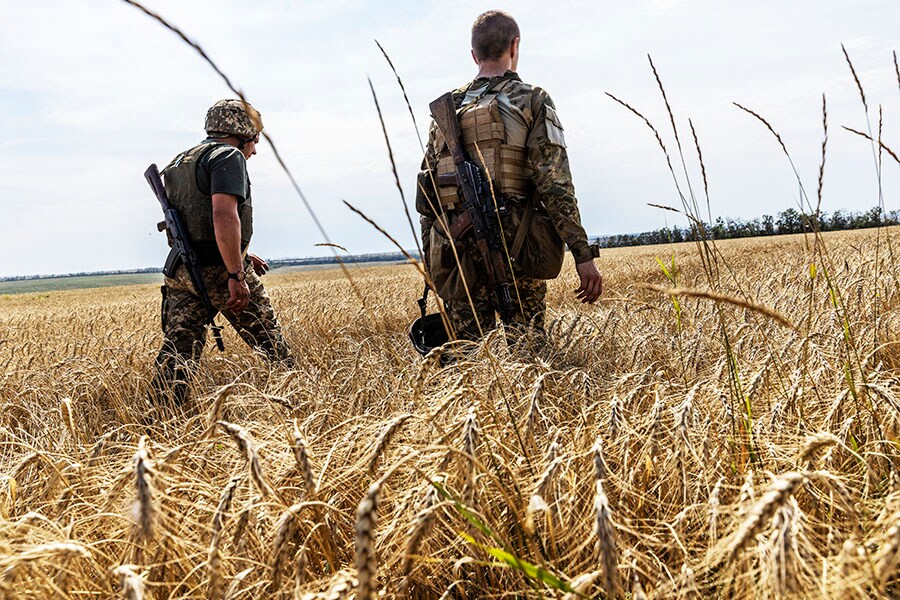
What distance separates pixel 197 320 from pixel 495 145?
2389mm

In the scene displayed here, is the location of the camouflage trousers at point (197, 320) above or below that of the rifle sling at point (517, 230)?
below

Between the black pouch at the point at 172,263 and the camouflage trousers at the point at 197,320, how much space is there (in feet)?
0.10

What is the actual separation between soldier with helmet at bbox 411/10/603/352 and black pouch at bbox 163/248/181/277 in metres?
1.74

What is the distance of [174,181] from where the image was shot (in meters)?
3.89

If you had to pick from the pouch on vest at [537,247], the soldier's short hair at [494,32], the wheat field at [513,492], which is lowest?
the wheat field at [513,492]

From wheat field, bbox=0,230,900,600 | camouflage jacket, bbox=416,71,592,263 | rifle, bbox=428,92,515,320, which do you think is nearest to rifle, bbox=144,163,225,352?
wheat field, bbox=0,230,900,600

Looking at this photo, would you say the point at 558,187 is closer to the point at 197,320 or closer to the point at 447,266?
the point at 447,266

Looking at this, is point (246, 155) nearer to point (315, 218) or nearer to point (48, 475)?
point (48, 475)

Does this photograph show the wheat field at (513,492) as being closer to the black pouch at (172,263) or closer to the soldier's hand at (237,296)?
the soldier's hand at (237,296)

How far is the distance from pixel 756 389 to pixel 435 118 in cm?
260

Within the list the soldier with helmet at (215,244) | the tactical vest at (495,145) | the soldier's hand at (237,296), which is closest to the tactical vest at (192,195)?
the soldier with helmet at (215,244)

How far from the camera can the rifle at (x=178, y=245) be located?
3.85 m

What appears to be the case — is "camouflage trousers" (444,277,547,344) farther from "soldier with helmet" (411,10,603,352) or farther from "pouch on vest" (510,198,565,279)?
"pouch on vest" (510,198,565,279)

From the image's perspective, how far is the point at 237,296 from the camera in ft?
12.6
